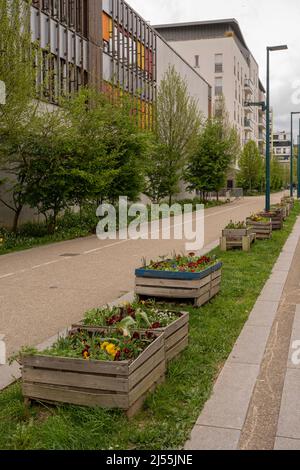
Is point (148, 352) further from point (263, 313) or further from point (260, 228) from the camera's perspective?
point (260, 228)

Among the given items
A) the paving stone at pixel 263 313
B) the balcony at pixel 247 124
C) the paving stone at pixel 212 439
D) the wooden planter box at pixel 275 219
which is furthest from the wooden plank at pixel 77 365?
the balcony at pixel 247 124

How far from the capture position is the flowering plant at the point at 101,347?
4.57m

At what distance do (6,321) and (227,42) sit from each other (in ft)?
249

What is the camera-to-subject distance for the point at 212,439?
404 centimetres

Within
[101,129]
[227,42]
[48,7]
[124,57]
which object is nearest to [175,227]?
[101,129]

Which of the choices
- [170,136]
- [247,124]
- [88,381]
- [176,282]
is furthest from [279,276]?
[247,124]

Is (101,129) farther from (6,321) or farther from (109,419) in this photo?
(109,419)

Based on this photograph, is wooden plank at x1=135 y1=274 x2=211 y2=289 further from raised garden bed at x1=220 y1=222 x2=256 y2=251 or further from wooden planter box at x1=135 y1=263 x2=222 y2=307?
raised garden bed at x1=220 y1=222 x2=256 y2=251

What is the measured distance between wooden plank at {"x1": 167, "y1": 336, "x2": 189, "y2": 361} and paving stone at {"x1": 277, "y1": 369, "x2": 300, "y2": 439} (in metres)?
1.09

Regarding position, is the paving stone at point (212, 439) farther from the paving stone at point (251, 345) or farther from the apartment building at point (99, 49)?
the apartment building at point (99, 49)

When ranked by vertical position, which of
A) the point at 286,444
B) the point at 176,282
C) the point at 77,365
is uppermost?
the point at 176,282

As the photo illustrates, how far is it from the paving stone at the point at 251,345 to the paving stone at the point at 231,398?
7.7 inches

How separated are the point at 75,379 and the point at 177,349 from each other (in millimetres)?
1580

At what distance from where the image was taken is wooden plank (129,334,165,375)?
4440mm
